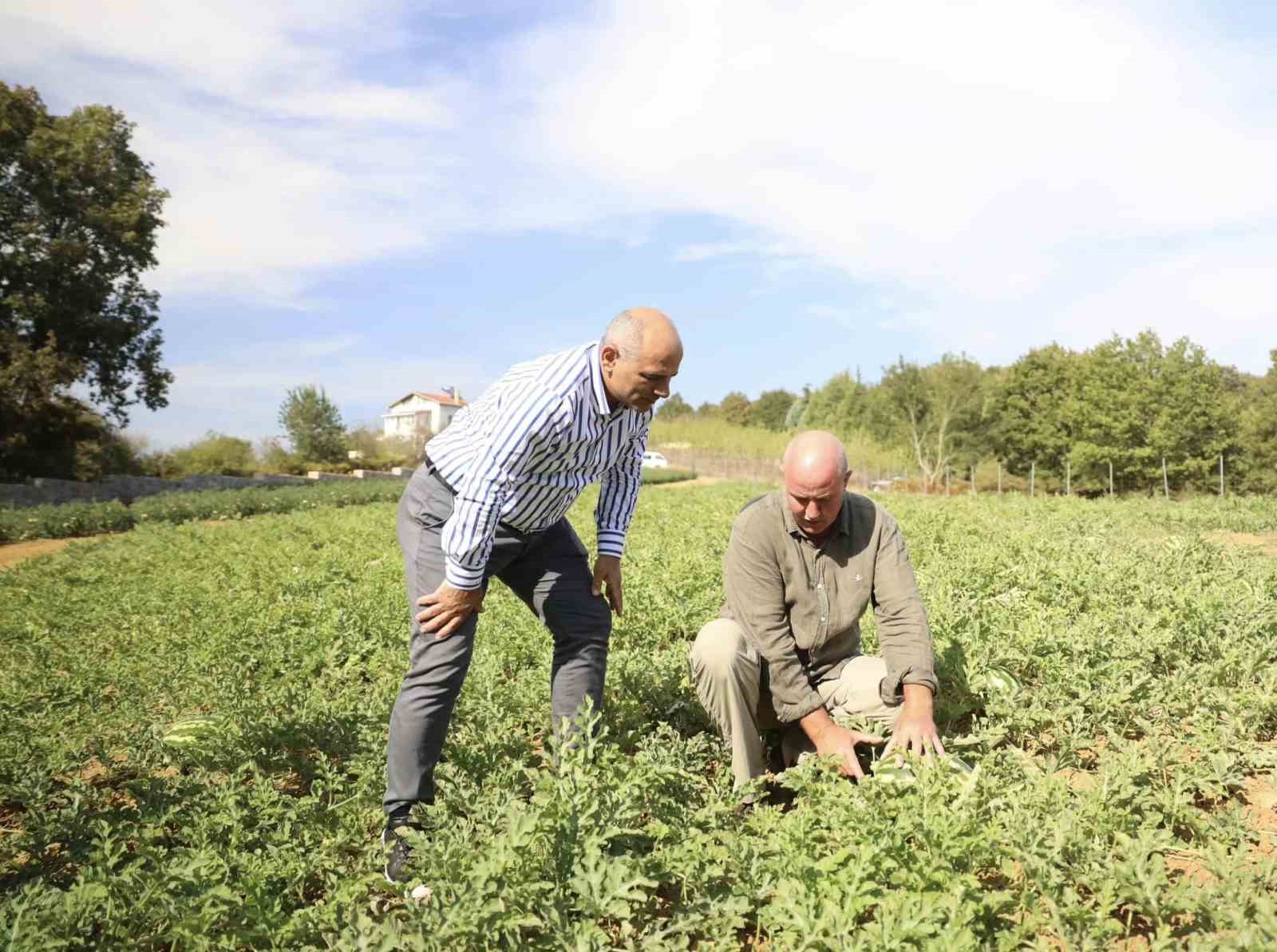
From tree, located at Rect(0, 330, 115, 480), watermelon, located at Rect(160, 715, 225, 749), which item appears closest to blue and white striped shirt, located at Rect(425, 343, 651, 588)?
watermelon, located at Rect(160, 715, 225, 749)

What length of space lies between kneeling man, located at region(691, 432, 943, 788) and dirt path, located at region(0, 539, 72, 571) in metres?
15.1

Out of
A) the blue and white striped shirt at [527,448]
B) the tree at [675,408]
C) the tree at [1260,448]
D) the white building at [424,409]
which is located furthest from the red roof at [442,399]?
the blue and white striped shirt at [527,448]

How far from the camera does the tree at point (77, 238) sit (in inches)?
973

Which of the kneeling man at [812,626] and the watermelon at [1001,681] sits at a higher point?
the kneeling man at [812,626]

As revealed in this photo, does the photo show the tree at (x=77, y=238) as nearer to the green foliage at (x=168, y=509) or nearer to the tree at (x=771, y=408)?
the green foliage at (x=168, y=509)

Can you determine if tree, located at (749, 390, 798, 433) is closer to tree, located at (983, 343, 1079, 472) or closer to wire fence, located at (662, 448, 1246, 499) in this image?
wire fence, located at (662, 448, 1246, 499)

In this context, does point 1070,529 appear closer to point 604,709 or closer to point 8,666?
point 604,709

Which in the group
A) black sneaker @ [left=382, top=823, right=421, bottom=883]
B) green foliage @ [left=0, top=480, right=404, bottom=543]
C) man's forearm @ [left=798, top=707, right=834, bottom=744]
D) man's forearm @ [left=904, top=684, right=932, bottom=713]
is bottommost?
black sneaker @ [left=382, top=823, right=421, bottom=883]

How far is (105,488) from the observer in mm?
25531

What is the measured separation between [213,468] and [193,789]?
37.4 m

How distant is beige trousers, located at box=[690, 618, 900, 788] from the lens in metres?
3.41

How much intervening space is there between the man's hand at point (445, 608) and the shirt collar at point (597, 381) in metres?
0.75

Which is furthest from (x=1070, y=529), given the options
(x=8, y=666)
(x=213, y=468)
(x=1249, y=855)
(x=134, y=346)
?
(x=213, y=468)

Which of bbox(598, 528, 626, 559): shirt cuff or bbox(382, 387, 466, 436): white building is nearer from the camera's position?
bbox(598, 528, 626, 559): shirt cuff
